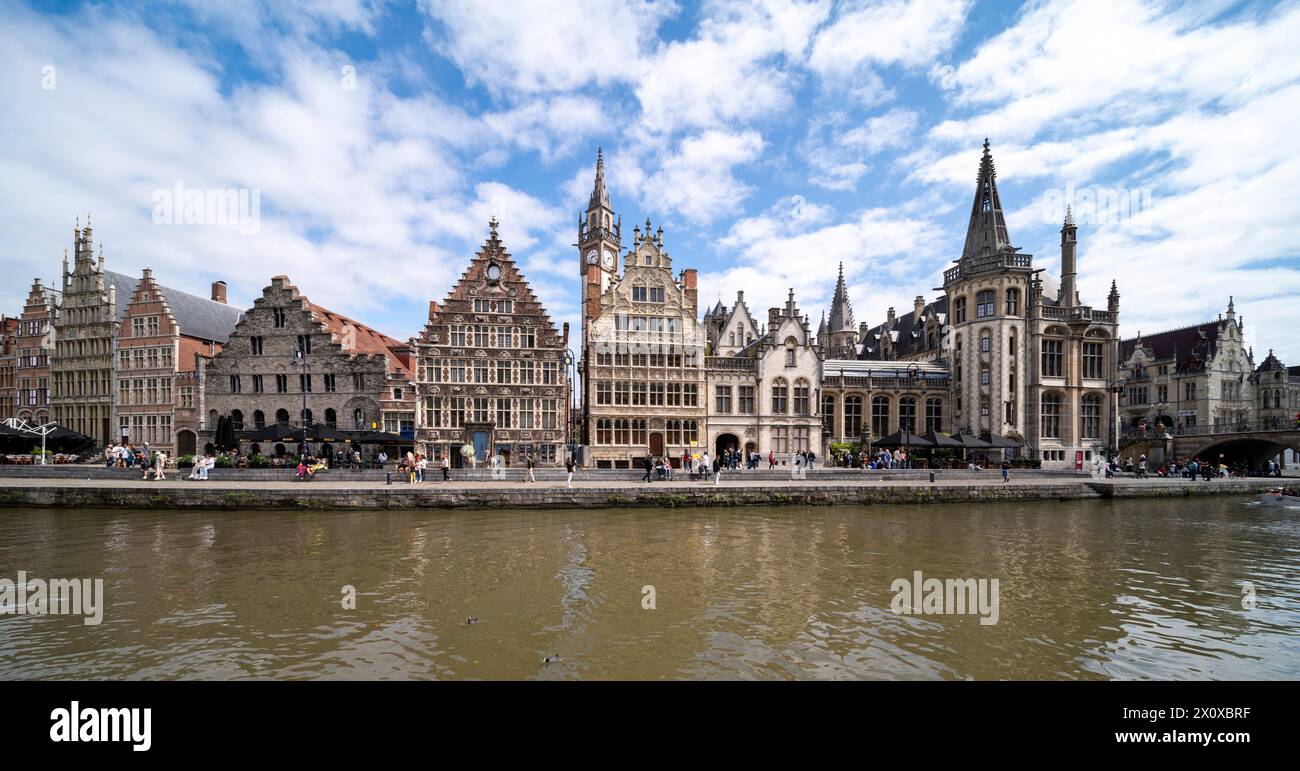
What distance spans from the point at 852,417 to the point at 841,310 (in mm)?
27866

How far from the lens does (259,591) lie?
456 inches

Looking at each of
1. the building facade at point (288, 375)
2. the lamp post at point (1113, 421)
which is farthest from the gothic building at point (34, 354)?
the lamp post at point (1113, 421)

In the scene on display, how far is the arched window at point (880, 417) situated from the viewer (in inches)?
1813

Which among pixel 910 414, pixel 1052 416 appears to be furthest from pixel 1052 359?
pixel 910 414

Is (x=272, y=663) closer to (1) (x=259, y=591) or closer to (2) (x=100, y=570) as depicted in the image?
(1) (x=259, y=591)

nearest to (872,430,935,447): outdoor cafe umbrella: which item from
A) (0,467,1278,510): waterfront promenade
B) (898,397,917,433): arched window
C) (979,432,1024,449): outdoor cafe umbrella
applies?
(0,467,1278,510): waterfront promenade

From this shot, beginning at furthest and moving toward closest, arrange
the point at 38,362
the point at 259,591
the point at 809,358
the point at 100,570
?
1. the point at 38,362
2. the point at 809,358
3. the point at 100,570
4. the point at 259,591

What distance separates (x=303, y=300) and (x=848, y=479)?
3750 centimetres

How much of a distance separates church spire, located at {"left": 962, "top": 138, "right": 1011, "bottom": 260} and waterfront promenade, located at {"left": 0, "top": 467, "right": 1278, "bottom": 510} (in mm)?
23082

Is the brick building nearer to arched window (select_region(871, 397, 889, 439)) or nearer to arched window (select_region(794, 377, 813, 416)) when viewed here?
arched window (select_region(794, 377, 813, 416))
